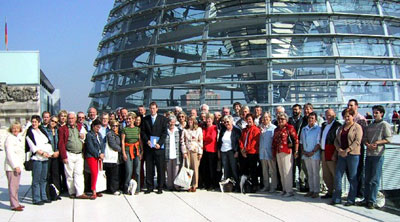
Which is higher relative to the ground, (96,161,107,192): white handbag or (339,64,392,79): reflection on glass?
(339,64,392,79): reflection on glass

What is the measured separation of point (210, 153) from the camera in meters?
9.43

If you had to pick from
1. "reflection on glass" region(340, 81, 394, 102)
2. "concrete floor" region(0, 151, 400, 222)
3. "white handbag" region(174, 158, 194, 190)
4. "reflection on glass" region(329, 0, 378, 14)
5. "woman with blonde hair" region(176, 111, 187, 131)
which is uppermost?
"reflection on glass" region(329, 0, 378, 14)

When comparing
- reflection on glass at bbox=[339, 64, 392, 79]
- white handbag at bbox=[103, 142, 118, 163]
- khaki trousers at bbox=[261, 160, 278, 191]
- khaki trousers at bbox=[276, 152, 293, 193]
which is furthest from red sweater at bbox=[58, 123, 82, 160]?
reflection on glass at bbox=[339, 64, 392, 79]

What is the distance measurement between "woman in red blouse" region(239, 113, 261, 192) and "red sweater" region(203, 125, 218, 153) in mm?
622

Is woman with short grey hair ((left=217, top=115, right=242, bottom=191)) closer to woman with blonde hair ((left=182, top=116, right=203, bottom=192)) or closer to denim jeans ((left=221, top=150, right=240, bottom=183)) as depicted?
denim jeans ((left=221, top=150, right=240, bottom=183))

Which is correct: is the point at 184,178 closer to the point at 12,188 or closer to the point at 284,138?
the point at 284,138

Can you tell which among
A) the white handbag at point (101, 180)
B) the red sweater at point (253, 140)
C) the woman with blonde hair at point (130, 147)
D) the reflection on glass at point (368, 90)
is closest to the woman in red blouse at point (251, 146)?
the red sweater at point (253, 140)

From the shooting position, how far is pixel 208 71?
1617 cm

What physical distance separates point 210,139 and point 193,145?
0.45 m

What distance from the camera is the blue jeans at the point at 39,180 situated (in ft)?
25.5

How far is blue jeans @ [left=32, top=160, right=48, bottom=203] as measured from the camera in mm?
7770

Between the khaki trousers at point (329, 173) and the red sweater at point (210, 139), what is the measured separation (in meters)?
2.42

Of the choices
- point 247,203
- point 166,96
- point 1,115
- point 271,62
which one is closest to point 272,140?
point 247,203

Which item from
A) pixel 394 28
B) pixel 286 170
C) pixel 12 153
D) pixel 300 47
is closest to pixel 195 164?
pixel 286 170
